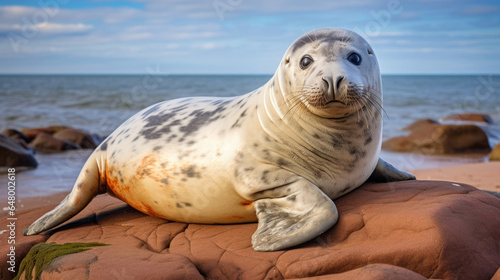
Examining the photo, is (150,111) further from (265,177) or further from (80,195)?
(265,177)

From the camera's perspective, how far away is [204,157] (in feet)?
11.9

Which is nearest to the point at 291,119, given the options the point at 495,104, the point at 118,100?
the point at 118,100

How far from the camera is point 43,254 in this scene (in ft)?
10.7

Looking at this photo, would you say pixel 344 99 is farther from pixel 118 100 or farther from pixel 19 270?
pixel 118 100

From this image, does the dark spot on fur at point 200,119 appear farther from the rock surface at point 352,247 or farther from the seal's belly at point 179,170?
the rock surface at point 352,247

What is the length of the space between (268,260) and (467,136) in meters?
9.30

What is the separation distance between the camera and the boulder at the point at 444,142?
10.8 meters

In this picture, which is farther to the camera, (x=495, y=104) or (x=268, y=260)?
(x=495, y=104)

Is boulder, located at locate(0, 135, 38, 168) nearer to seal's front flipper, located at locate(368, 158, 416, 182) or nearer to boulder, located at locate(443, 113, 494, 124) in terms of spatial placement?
seal's front flipper, located at locate(368, 158, 416, 182)

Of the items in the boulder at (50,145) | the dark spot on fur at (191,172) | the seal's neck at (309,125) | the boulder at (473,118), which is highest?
the seal's neck at (309,125)

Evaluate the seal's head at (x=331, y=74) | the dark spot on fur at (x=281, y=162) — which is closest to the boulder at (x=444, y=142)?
the seal's head at (x=331, y=74)

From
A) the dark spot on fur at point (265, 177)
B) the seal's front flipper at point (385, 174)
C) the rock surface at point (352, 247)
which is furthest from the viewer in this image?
the seal's front flipper at point (385, 174)

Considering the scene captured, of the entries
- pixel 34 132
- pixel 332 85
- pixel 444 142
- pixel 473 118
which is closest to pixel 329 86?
pixel 332 85

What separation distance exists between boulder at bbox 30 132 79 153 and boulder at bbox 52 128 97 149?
362mm
